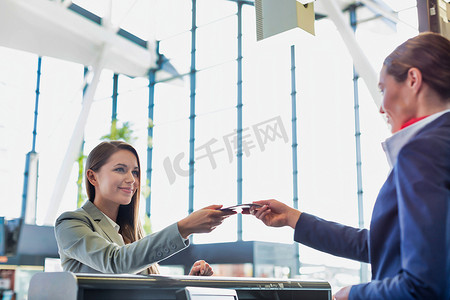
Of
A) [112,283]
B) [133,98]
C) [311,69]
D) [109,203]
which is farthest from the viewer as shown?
[133,98]

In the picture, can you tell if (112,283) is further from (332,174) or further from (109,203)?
(332,174)

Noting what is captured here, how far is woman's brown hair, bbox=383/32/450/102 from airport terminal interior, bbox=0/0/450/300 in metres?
7.55

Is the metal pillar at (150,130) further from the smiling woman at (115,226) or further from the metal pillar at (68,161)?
the smiling woman at (115,226)

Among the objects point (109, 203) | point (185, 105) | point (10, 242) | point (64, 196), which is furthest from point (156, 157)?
point (109, 203)

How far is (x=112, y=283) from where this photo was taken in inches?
56.1

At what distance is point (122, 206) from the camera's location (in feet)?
8.26

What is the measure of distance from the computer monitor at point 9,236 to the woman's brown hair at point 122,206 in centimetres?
121

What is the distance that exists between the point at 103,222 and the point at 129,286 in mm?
871

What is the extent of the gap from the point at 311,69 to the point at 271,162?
92.0 inches

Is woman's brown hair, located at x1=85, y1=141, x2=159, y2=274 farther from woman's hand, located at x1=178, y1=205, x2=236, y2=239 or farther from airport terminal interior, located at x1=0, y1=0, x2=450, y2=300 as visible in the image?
airport terminal interior, located at x1=0, y1=0, x2=450, y2=300

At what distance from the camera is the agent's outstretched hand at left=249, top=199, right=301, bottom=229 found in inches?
70.6

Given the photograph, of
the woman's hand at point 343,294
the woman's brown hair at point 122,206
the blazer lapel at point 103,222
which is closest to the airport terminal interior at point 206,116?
the woman's brown hair at point 122,206

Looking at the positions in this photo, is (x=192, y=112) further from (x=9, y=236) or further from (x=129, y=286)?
(x=129, y=286)

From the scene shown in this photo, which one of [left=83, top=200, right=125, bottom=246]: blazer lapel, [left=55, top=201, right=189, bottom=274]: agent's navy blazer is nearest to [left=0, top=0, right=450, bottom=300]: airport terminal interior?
[left=83, top=200, right=125, bottom=246]: blazer lapel
